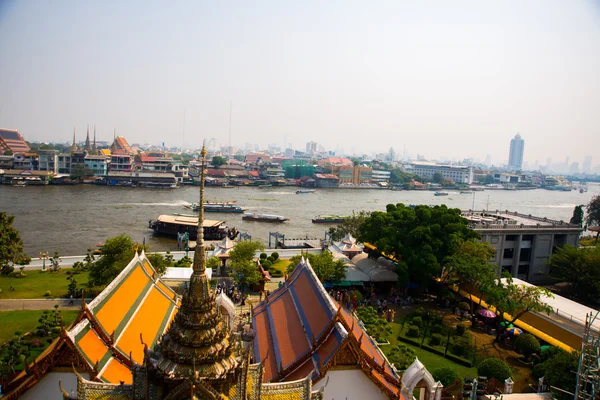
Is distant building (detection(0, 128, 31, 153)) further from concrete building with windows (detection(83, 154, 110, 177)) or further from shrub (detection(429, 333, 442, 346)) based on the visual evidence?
shrub (detection(429, 333, 442, 346))

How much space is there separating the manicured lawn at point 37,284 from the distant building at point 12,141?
119m

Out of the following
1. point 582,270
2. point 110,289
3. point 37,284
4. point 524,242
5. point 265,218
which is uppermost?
point 110,289

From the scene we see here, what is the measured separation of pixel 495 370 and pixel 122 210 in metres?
54.2

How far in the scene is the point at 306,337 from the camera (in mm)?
13750

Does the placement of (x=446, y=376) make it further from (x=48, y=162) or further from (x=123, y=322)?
(x=48, y=162)

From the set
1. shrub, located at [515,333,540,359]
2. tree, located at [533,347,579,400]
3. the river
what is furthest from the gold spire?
the river

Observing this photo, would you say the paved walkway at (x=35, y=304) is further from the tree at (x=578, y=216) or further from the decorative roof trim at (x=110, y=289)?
the tree at (x=578, y=216)

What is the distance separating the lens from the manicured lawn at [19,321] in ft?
63.8

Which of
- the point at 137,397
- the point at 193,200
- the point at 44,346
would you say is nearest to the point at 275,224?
the point at 193,200

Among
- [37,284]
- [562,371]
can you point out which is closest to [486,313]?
[562,371]

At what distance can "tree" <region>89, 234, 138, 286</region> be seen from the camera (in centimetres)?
2380

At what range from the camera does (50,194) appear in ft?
235

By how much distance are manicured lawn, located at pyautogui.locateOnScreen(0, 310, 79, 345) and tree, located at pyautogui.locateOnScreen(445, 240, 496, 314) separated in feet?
64.2

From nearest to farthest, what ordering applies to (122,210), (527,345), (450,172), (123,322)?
(123,322)
(527,345)
(122,210)
(450,172)
